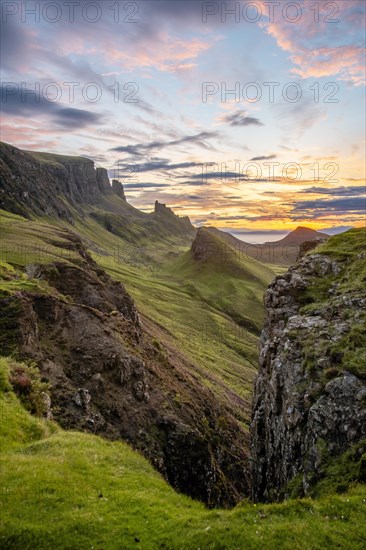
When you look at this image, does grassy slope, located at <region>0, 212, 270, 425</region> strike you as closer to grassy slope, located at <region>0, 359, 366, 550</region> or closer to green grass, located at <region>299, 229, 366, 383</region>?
grassy slope, located at <region>0, 359, 366, 550</region>

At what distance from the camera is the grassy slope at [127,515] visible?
14.7 m

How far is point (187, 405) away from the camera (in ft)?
154

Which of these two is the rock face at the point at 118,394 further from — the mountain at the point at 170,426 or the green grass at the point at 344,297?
the green grass at the point at 344,297

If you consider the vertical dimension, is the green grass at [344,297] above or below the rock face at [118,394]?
above

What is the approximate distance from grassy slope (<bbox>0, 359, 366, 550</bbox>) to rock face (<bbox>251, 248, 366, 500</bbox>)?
480 cm

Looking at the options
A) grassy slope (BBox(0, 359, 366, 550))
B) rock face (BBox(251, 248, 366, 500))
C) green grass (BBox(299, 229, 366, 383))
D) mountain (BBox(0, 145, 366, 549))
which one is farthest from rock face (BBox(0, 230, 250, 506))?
green grass (BBox(299, 229, 366, 383))

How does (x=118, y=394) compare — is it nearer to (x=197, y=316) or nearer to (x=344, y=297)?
(x=344, y=297)

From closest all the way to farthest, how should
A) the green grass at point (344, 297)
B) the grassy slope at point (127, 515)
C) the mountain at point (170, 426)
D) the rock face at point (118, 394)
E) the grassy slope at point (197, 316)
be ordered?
the grassy slope at point (127, 515) → the mountain at point (170, 426) → the green grass at point (344, 297) → the rock face at point (118, 394) → the grassy slope at point (197, 316)

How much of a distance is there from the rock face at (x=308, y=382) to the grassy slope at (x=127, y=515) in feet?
15.7

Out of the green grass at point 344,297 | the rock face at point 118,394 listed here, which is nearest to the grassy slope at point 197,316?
the rock face at point 118,394

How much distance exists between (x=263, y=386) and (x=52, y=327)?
22648 mm

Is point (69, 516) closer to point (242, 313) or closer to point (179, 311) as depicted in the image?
point (179, 311)

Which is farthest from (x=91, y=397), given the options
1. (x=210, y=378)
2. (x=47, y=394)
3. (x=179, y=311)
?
(x=179, y=311)

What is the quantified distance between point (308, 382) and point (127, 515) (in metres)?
15.0
